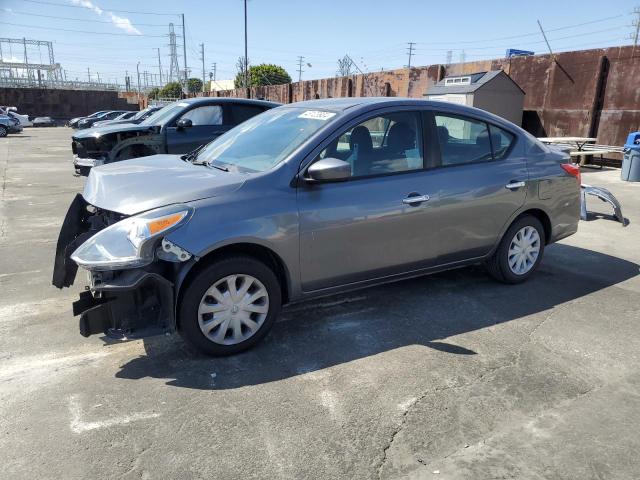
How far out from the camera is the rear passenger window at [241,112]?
371 inches

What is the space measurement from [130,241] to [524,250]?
3.68 metres

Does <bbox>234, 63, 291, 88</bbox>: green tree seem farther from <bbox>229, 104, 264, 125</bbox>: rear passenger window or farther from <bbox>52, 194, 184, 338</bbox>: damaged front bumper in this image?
<bbox>52, 194, 184, 338</bbox>: damaged front bumper

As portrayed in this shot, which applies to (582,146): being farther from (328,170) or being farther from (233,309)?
(233,309)

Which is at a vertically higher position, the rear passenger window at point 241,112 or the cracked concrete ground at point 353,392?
the rear passenger window at point 241,112

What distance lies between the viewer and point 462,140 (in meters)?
4.48

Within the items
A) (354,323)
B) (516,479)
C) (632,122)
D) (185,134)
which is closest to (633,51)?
(632,122)

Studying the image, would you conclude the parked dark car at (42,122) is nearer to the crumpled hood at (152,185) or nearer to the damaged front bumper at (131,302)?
the crumpled hood at (152,185)

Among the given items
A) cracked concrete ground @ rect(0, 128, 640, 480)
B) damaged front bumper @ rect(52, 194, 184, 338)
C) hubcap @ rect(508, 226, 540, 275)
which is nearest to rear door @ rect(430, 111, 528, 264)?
hubcap @ rect(508, 226, 540, 275)

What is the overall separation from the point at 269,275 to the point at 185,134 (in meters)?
6.28

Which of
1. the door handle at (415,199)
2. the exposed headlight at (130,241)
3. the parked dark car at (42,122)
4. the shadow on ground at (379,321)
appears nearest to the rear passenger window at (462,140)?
the door handle at (415,199)

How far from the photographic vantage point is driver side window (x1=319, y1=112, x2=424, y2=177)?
3842 mm

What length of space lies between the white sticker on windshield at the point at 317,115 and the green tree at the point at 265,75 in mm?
71834

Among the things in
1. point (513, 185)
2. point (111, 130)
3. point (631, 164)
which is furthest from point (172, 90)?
point (513, 185)

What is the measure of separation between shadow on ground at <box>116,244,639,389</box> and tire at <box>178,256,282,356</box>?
5.5 inches
